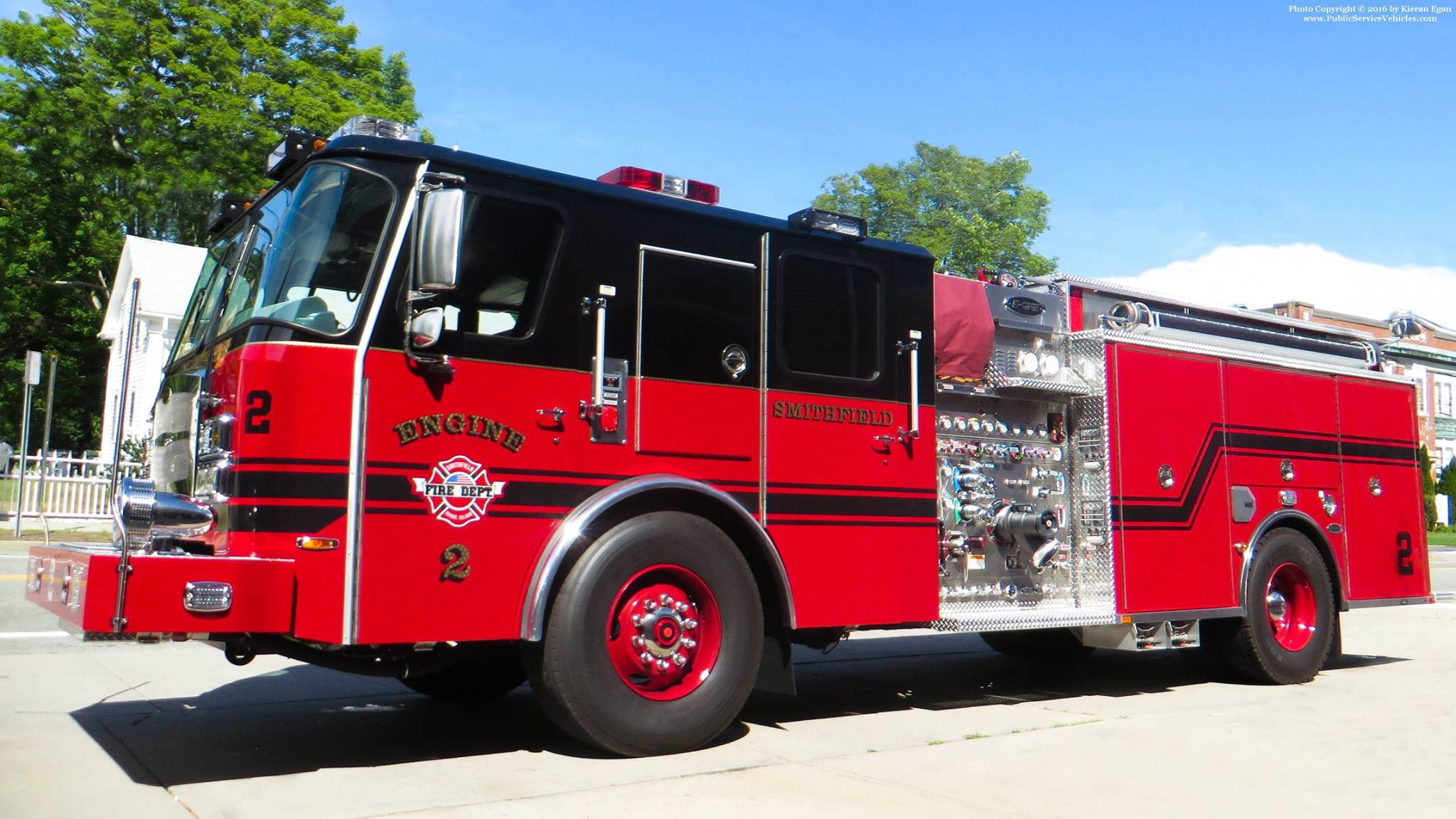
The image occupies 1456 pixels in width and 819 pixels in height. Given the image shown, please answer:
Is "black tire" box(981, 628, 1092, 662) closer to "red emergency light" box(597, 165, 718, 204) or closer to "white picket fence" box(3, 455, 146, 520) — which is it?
"red emergency light" box(597, 165, 718, 204)

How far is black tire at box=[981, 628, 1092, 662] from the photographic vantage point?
Answer: 9.59 m

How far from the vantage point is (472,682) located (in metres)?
6.97

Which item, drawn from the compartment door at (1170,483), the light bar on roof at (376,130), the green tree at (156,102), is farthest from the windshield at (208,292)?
the green tree at (156,102)

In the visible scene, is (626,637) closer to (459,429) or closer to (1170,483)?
(459,429)

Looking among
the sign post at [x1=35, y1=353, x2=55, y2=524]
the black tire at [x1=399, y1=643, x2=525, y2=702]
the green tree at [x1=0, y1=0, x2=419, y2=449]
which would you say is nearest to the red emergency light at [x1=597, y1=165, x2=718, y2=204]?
the black tire at [x1=399, y1=643, x2=525, y2=702]

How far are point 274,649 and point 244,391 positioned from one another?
1.18 metres

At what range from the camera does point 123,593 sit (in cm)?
437

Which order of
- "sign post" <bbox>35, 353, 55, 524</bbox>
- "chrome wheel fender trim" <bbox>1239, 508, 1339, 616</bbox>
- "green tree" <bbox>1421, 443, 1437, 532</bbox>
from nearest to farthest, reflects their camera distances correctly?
"sign post" <bbox>35, 353, 55, 524</bbox> → "chrome wheel fender trim" <bbox>1239, 508, 1339, 616</bbox> → "green tree" <bbox>1421, 443, 1437, 532</bbox>

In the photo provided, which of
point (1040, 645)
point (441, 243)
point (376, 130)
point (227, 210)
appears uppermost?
point (376, 130)

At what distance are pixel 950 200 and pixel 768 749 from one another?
162ft

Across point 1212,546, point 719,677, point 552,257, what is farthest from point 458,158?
point 1212,546

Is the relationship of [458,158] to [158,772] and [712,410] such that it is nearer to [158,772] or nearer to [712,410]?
[712,410]

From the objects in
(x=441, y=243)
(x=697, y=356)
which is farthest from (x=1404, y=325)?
(x=441, y=243)

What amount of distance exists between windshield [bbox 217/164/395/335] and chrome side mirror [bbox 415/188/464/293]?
0.28 meters
